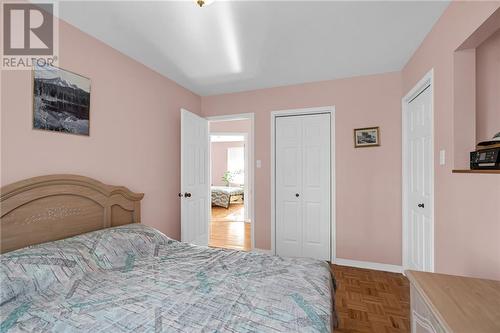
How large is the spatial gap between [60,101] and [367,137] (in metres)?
3.29

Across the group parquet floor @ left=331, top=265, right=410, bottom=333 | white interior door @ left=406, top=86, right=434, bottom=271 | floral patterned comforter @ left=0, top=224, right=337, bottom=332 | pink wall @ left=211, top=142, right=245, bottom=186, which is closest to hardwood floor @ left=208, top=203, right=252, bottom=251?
parquet floor @ left=331, top=265, right=410, bottom=333

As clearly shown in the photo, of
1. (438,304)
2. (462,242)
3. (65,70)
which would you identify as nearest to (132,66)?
(65,70)

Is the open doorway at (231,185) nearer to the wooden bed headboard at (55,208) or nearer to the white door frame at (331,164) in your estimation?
the white door frame at (331,164)

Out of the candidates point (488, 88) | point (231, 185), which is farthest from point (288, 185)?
point (231, 185)

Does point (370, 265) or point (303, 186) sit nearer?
point (370, 265)

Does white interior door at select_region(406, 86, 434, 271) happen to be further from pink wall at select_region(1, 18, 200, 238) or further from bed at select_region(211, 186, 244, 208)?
bed at select_region(211, 186, 244, 208)

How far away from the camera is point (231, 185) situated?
29.7 feet

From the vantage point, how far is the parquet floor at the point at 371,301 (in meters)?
1.85

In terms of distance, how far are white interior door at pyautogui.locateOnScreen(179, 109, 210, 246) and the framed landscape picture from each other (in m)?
1.15

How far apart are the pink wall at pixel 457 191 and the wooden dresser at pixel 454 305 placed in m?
0.37

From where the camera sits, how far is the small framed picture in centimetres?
294

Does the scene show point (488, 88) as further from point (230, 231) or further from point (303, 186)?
point (230, 231)

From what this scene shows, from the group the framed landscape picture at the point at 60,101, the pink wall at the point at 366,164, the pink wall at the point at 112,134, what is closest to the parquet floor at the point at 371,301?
the pink wall at the point at 366,164

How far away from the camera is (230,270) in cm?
162
